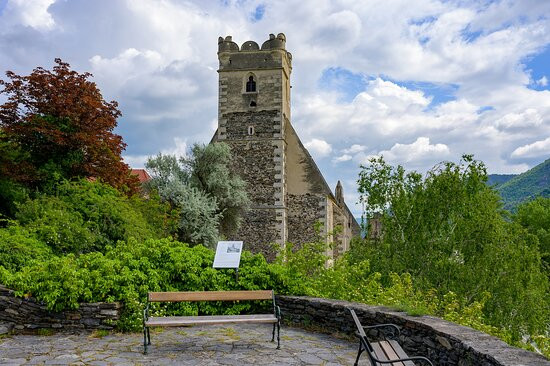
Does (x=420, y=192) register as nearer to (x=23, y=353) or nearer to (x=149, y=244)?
(x=149, y=244)

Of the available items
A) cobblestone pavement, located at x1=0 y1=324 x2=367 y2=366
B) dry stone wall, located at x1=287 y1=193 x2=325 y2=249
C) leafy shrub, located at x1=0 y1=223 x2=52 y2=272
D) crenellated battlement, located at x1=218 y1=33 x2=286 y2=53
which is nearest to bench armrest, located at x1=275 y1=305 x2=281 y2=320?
cobblestone pavement, located at x1=0 y1=324 x2=367 y2=366

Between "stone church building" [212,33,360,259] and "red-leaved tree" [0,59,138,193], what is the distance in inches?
404

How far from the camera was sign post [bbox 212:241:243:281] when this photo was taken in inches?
369

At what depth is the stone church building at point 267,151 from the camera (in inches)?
971

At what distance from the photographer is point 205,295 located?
7.97 metres

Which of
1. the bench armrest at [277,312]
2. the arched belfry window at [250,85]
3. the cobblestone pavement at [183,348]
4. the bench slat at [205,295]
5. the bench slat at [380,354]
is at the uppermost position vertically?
the arched belfry window at [250,85]

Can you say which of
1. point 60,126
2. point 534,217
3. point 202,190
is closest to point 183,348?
point 60,126

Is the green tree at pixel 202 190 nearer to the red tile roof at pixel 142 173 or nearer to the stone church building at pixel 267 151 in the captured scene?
the stone church building at pixel 267 151

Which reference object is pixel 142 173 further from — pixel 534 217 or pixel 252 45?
pixel 534 217

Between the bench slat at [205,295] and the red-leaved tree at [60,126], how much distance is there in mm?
7903

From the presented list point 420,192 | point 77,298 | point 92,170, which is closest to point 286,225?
point 420,192

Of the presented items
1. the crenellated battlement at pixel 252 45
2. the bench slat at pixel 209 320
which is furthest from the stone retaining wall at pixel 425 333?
the crenellated battlement at pixel 252 45

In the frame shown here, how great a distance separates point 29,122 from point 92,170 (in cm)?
213

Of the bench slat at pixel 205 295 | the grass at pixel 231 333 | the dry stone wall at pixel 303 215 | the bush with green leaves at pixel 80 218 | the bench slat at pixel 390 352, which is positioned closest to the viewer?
the bench slat at pixel 390 352
